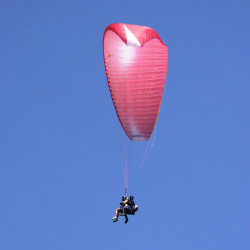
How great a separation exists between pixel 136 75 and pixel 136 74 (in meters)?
0.04

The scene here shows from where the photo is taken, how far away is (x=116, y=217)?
4600 centimetres

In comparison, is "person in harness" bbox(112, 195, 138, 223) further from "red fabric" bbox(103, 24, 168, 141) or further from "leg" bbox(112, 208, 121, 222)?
"red fabric" bbox(103, 24, 168, 141)

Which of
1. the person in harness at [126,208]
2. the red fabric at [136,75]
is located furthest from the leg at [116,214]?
the red fabric at [136,75]

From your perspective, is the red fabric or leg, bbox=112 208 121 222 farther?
leg, bbox=112 208 121 222

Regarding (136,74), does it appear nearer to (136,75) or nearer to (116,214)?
(136,75)

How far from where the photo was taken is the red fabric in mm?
45406

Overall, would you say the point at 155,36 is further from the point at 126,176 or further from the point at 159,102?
the point at 126,176

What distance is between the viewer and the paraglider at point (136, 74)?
149 ft

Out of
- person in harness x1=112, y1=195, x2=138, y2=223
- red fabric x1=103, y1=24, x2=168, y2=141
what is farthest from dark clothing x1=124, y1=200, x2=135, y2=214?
red fabric x1=103, y1=24, x2=168, y2=141

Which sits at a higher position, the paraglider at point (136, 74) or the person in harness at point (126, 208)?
the paraglider at point (136, 74)

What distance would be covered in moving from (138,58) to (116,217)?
21.0ft

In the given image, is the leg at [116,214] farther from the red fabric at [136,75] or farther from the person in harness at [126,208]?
the red fabric at [136,75]

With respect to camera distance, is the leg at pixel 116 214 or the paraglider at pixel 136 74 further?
the leg at pixel 116 214

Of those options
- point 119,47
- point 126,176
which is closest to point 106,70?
point 119,47
